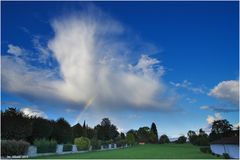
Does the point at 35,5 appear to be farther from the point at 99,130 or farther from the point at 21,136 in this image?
the point at 99,130

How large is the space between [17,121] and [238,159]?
3116cm

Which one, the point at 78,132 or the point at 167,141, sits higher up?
the point at 78,132

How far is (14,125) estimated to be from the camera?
4131cm

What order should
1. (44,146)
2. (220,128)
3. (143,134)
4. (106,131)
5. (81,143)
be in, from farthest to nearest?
(143,134) → (106,131) → (220,128) → (81,143) → (44,146)

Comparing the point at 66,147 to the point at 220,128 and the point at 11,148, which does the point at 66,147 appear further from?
the point at 220,128

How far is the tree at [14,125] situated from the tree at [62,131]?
12168 mm

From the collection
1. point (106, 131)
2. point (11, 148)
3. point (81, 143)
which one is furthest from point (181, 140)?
point (11, 148)

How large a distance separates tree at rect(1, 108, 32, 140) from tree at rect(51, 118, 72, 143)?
1217 centimetres

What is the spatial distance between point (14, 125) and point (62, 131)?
16069 millimetres

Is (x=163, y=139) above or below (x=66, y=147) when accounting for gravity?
below

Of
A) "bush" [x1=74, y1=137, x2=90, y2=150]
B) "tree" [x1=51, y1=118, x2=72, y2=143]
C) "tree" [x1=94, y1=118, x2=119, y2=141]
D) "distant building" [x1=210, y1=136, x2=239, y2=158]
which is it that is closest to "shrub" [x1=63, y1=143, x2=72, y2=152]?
"bush" [x1=74, y1=137, x2=90, y2=150]

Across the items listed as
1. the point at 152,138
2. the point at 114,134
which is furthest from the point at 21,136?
the point at 152,138

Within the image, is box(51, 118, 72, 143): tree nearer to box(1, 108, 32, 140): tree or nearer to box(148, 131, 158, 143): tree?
box(1, 108, 32, 140): tree

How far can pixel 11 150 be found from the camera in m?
26.3
